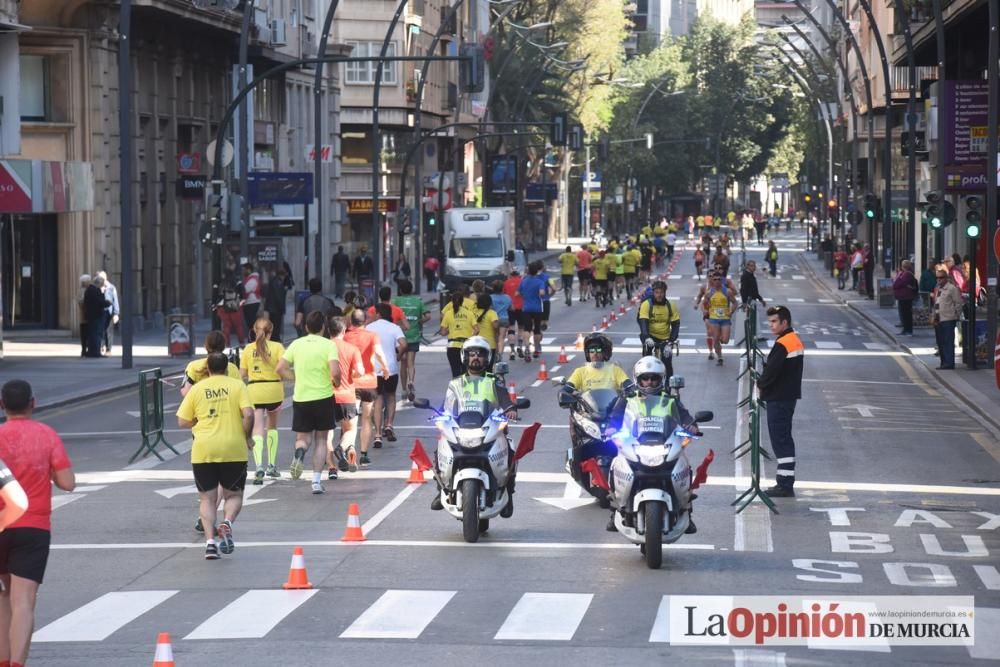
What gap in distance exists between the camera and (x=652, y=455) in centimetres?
1478

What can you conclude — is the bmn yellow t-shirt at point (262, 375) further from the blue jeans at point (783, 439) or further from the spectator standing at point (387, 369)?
the blue jeans at point (783, 439)

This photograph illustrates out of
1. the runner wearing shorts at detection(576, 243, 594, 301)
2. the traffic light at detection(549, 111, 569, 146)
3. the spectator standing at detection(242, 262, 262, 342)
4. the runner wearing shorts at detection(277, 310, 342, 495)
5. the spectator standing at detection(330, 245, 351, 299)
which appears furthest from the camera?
the spectator standing at detection(330, 245, 351, 299)

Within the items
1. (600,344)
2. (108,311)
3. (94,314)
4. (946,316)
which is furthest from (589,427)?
(108,311)

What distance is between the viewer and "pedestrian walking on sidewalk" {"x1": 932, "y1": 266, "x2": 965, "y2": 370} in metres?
35.2

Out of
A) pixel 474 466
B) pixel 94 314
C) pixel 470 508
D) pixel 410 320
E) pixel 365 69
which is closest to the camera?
pixel 470 508

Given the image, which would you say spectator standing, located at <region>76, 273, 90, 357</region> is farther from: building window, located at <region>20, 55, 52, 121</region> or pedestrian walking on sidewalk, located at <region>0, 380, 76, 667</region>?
pedestrian walking on sidewalk, located at <region>0, 380, 76, 667</region>

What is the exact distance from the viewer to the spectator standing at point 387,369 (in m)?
22.9

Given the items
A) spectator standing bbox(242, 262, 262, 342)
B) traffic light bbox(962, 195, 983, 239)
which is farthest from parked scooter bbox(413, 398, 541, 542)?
spectator standing bbox(242, 262, 262, 342)

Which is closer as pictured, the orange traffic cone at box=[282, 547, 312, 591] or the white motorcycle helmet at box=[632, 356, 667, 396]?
the orange traffic cone at box=[282, 547, 312, 591]

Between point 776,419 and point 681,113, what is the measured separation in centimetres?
11743

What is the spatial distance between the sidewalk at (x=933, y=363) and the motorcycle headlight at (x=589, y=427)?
391 inches

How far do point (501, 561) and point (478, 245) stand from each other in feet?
160

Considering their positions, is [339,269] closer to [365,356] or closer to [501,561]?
[365,356]

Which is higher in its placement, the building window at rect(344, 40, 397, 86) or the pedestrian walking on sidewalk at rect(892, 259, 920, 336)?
the building window at rect(344, 40, 397, 86)
